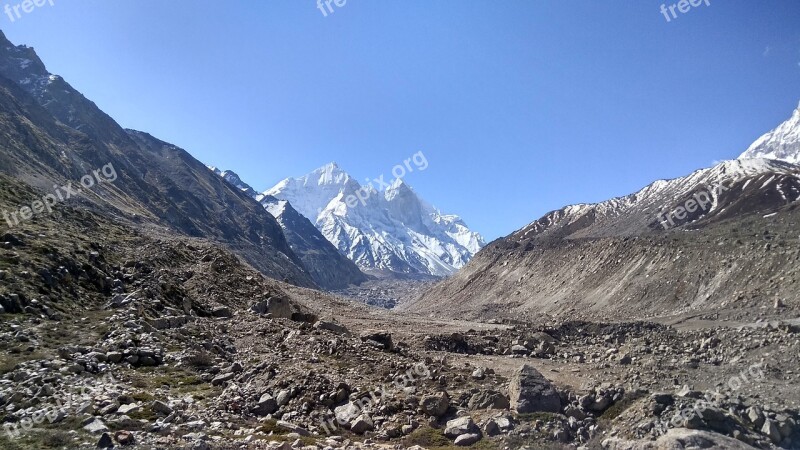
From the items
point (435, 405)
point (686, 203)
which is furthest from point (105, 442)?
point (686, 203)

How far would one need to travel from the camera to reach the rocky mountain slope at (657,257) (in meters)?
68.7

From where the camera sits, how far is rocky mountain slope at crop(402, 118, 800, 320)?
68.7m

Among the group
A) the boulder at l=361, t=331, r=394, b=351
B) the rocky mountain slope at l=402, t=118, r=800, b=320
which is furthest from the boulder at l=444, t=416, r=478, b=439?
the rocky mountain slope at l=402, t=118, r=800, b=320

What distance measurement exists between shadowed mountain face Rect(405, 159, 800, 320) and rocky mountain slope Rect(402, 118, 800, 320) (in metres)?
0.25

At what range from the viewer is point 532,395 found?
19.5m

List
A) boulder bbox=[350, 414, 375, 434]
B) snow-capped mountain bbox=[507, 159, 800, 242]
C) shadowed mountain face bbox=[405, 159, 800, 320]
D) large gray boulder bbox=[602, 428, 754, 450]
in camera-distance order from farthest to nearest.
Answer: snow-capped mountain bbox=[507, 159, 800, 242] < shadowed mountain face bbox=[405, 159, 800, 320] < boulder bbox=[350, 414, 375, 434] < large gray boulder bbox=[602, 428, 754, 450]

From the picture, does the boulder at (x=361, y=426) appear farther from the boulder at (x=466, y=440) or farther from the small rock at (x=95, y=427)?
the small rock at (x=95, y=427)

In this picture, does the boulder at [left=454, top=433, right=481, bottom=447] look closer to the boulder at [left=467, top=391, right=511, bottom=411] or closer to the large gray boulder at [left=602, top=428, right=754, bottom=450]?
the boulder at [left=467, top=391, right=511, bottom=411]

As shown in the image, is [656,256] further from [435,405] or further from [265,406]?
[265,406]

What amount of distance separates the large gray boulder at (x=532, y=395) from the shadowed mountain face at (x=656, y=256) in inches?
2011

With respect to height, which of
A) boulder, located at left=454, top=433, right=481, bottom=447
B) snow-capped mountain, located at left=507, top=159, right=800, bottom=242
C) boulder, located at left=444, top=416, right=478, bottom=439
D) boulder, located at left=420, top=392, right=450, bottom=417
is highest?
snow-capped mountain, located at left=507, top=159, right=800, bottom=242

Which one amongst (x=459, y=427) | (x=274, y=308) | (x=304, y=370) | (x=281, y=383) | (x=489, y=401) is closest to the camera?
(x=459, y=427)

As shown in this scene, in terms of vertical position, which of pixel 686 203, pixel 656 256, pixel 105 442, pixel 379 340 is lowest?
pixel 379 340

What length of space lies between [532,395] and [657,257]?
80919mm
